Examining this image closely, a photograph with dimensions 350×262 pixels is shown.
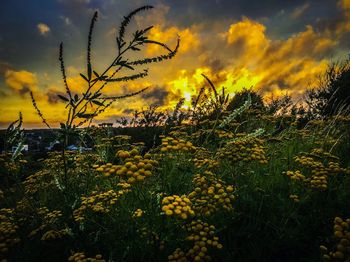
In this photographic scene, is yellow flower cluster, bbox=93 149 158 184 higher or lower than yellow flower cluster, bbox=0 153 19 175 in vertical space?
lower

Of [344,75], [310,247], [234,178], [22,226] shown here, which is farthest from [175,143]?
[344,75]

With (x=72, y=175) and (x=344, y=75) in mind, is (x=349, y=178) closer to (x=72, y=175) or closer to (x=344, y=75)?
(x=72, y=175)

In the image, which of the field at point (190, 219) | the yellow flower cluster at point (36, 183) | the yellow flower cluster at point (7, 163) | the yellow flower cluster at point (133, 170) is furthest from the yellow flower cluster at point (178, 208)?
the yellow flower cluster at point (36, 183)

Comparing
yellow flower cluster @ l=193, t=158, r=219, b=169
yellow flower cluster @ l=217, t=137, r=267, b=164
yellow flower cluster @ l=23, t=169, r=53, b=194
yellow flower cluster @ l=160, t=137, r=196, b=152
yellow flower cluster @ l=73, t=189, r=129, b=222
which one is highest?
yellow flower cluster @ l=160, t=137, r=196, b=152

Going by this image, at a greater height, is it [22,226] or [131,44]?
[131,44]

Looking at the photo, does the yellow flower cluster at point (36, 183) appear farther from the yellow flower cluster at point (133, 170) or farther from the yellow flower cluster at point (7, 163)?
the yellow flower cluster at point (133, 170)

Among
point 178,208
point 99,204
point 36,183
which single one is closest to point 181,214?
point 178,208

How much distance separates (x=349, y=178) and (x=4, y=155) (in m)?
5.38

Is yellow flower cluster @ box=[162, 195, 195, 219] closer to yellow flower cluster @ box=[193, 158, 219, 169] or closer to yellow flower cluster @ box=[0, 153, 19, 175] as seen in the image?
yellow flower cluster @ box=[193, 158, 219, 169]

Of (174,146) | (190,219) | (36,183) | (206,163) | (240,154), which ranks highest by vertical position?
(174,146)

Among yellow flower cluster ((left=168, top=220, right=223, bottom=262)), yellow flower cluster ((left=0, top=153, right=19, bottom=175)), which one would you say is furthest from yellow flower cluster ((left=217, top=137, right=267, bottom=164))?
yellow flower cluster ((left=0, top=153, right=19, bottom=175))

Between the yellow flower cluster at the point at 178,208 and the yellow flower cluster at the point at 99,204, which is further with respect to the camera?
the yellow flower cluster at the point at 99,204

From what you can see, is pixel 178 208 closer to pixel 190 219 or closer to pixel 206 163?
pixel 190 219

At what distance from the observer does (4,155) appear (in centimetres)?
442
